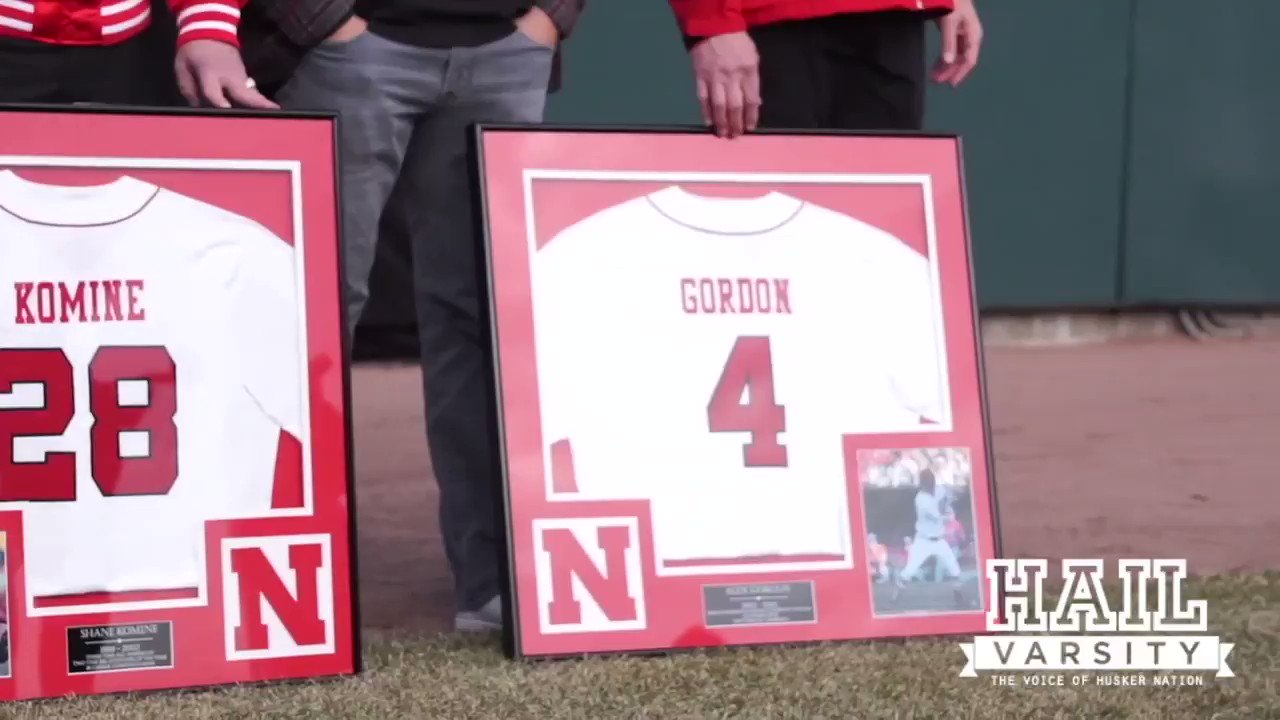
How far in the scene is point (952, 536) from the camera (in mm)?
2020

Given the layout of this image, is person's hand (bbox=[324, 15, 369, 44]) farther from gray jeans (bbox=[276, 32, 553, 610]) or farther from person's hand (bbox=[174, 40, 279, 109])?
person's hand (bbox=[174, 40, 279, 109])

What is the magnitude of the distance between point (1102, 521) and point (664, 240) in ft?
4.32

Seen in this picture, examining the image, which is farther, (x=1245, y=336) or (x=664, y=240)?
(x=1245, y=336)

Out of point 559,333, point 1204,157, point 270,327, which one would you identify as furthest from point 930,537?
point 1204,157

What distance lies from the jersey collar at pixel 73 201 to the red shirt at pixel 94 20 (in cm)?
22

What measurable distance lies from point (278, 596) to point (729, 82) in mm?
841

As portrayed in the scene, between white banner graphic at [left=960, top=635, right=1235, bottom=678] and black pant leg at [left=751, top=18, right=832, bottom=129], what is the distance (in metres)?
0.74

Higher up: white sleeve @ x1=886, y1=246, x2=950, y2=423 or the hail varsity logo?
white sleeve @ x1=886, y1=246, x2=950, y2=423

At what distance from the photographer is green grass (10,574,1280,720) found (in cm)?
167

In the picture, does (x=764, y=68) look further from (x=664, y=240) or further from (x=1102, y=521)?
(x=1102, y=521)

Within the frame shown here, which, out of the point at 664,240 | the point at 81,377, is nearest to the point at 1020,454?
the point at 664,240

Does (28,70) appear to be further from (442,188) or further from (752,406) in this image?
(752,406)

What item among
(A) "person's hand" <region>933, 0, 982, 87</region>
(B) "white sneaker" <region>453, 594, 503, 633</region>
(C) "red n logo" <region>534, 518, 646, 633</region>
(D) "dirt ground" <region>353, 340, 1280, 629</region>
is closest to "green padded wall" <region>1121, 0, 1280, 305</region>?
(D) "dirt ground" <region>353, 340, 1280, 629</region>

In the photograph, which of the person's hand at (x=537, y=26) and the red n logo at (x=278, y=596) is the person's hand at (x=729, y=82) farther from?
the red n logo at (x=278, y=596)
